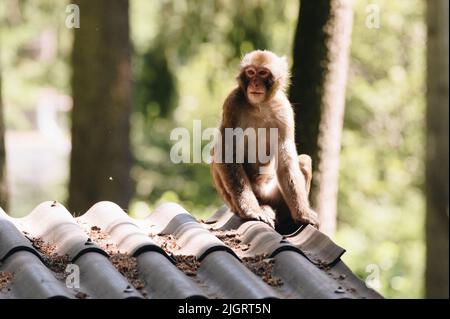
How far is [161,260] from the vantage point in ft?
17.1

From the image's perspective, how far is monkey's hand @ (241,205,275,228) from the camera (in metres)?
6.96

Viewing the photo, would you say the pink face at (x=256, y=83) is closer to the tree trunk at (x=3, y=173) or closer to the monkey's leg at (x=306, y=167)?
the monkey's leg at (x=306, y=167)

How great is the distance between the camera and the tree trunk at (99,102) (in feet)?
41.3

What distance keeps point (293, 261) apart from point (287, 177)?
7.18 feet

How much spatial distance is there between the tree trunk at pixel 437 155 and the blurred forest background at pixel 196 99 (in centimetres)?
406

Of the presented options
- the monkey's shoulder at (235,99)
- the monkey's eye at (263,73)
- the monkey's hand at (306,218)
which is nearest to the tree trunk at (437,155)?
the monkey's eye at (263,73)

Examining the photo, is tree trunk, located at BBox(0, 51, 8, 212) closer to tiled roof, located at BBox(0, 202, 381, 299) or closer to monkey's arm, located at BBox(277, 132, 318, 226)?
monkey's arm, located at BBox(277, 132, 318, 226)

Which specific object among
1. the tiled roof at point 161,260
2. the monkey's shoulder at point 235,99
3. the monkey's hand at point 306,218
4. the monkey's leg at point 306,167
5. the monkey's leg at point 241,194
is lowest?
the tiled roof at point 161,260

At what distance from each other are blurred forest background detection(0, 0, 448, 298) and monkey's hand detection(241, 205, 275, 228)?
5304 mm

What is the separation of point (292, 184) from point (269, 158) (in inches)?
23.6

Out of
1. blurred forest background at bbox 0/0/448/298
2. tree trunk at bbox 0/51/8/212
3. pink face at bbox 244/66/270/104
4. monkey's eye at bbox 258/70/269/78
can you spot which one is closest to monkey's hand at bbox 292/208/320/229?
pink face at bbox 244/66/270/104
